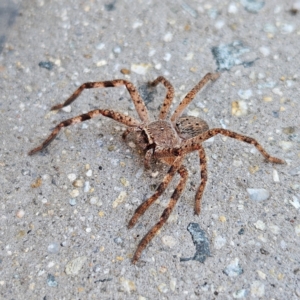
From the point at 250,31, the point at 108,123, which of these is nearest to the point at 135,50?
the point at 108,123

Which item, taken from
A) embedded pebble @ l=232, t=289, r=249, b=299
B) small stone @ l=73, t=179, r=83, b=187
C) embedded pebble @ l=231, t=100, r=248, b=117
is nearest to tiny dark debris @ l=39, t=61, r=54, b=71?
small stone @ l=73, t=179, r=83, b=187

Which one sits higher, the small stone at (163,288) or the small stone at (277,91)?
the small stone at (277,91)

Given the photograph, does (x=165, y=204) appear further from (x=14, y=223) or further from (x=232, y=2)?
(x=232, y=2)

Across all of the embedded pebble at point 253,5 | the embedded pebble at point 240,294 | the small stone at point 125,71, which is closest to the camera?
the embedded pebble at point 240,294

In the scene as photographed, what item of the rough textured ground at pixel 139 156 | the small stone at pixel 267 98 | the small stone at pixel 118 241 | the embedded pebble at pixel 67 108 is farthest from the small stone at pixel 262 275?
the embedded pebble at pixel 67 108

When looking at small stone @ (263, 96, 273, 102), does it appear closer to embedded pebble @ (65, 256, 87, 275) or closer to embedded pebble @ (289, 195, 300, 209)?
embedded pebble @ (289, 195, 300, 209)

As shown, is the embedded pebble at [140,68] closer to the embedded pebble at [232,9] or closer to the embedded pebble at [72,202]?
the embedded pebble at [232,9]
